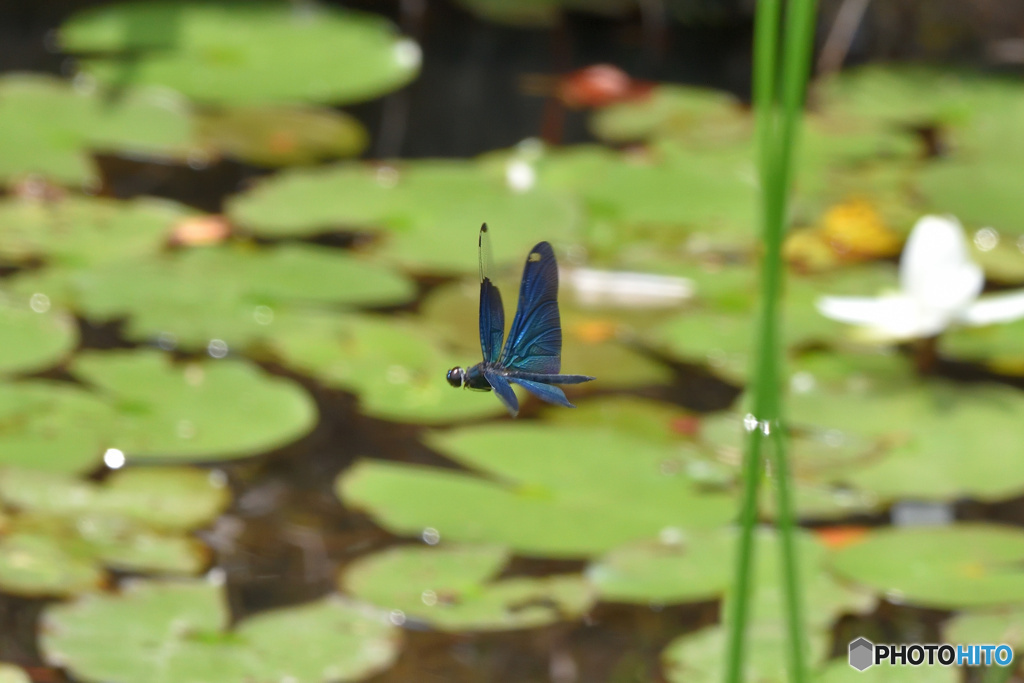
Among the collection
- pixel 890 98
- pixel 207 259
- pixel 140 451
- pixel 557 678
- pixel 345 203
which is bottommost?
pixel 557 678

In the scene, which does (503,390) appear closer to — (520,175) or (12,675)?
(12,675)

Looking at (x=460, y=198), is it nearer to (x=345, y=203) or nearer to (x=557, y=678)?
(x=345, y=203)

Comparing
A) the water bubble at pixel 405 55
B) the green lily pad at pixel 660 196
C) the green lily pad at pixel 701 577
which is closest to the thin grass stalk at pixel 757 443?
the green lily pad at pixel 701 577

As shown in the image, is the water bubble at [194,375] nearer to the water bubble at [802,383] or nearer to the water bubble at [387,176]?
the water bubble at [387,176]

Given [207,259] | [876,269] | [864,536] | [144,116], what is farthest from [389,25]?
[864,536]

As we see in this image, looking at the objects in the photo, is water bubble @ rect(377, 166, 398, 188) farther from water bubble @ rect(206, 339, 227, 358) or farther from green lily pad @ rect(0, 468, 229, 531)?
green lily pad @ rect(0, 468, 229, 531)
